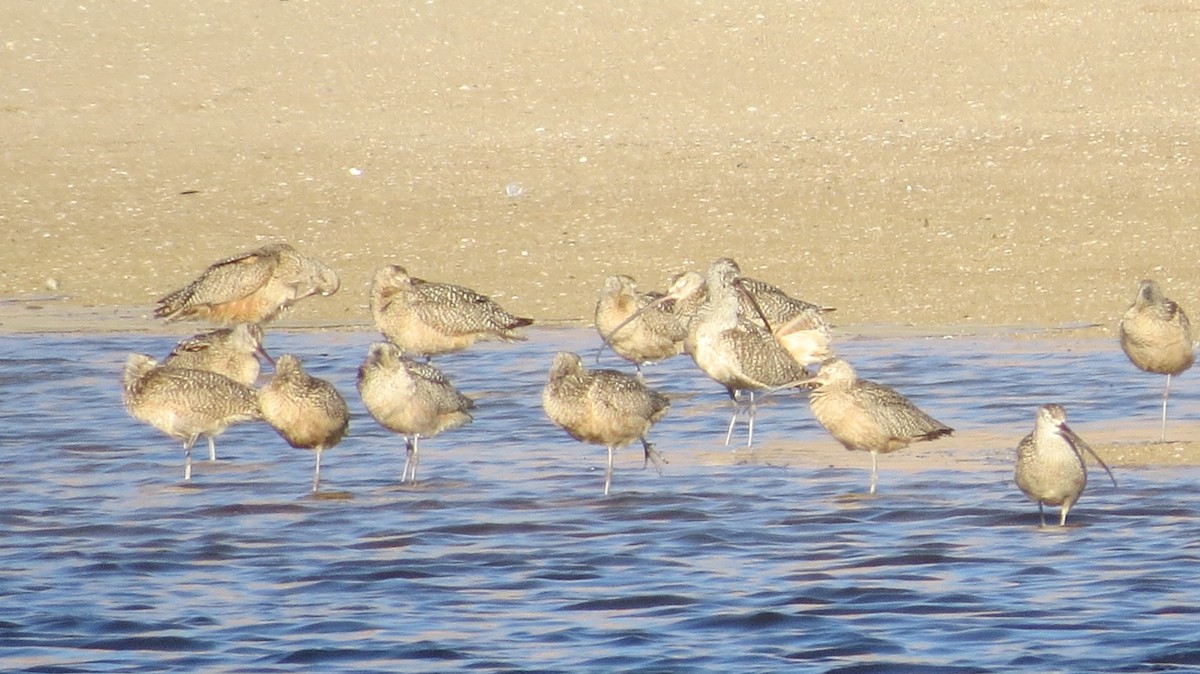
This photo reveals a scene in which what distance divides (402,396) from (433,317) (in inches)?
99.8

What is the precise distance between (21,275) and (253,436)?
190 inches

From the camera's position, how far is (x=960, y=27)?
2169cm

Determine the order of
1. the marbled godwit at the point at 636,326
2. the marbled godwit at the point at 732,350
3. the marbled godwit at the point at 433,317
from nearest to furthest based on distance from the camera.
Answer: the marbled godwit at the point at 732,350 → the marbled godwit at the point at 636,326 → the marbled godwit at the point at 433,317

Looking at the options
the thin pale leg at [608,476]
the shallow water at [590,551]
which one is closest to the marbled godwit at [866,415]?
the shallow water at [590,551]

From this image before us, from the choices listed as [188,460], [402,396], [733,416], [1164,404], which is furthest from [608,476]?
[1164,404]

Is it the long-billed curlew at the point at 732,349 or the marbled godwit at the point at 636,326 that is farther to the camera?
the marbled godwit at the point at 636,326

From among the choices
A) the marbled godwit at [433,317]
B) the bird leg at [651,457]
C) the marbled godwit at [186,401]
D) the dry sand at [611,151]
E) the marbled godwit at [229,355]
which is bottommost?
the bird leg at [651,457]

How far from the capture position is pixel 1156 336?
9711mm

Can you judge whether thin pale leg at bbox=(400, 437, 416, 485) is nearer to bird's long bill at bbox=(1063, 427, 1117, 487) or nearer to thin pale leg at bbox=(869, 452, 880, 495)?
thin pale leg at bbox=(869, 452, 880, 495)

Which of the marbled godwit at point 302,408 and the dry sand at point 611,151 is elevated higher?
the dry sand at point 611,151

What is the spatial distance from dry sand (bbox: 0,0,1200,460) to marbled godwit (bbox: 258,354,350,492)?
4.20 meters

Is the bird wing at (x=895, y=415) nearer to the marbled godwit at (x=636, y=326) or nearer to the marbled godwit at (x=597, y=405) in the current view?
the marbled godwit at (x=597, y=405)

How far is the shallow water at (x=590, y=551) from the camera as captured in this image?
21.4 ft

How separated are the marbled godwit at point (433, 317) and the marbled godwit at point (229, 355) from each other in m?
1.34
